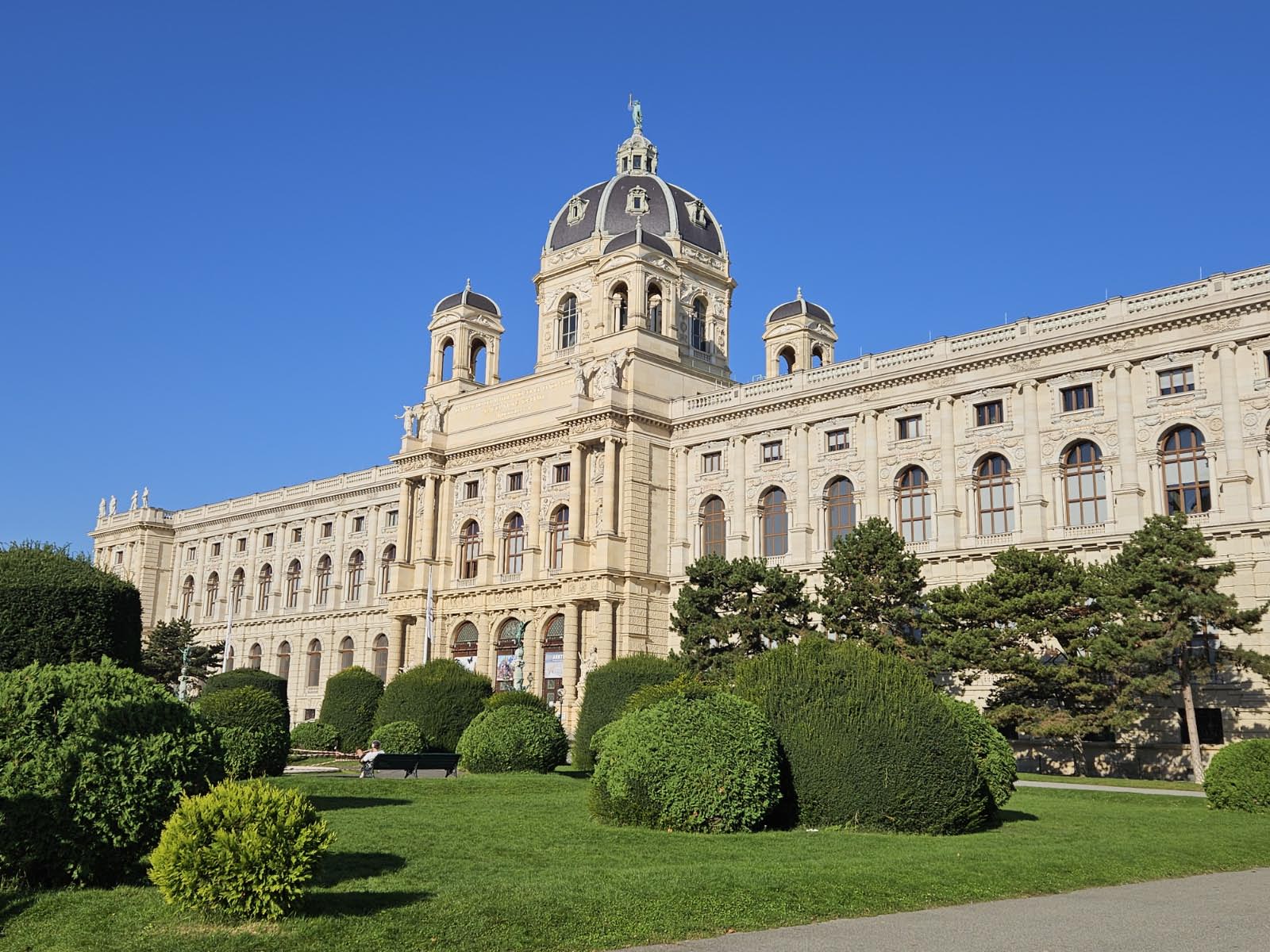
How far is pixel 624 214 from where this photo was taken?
70125 millimetres

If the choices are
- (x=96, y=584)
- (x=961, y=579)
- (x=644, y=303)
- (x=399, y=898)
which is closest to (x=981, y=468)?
(x=961, y=579)

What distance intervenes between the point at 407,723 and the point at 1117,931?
26660mm

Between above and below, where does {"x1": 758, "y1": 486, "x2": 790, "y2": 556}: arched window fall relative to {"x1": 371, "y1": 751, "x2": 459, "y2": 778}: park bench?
above

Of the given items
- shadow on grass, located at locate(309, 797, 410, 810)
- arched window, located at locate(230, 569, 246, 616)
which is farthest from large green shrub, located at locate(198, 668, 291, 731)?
arched window, located at locate(230, 569, 246, 616)

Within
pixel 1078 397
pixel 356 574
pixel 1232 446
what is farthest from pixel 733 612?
pixel 356 574

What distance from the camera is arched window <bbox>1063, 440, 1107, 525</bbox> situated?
43875 millimetres

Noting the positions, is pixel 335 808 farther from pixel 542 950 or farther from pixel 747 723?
pixel 542 950

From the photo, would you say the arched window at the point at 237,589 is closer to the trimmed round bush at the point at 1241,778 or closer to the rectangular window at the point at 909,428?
the rectangular window at the point at 909,428

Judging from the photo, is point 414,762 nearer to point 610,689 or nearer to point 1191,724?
point 610,689

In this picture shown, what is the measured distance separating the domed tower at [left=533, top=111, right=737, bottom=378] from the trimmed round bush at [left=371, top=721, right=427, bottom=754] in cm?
3092

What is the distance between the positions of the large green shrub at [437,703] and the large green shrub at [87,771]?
78.7 feet

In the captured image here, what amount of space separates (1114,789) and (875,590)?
1120 centimetres

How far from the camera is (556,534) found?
61281mm

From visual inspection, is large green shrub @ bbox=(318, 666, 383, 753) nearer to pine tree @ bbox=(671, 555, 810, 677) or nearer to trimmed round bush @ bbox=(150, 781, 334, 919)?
pine tree @ bbox=(671, 555, 810, 677)
